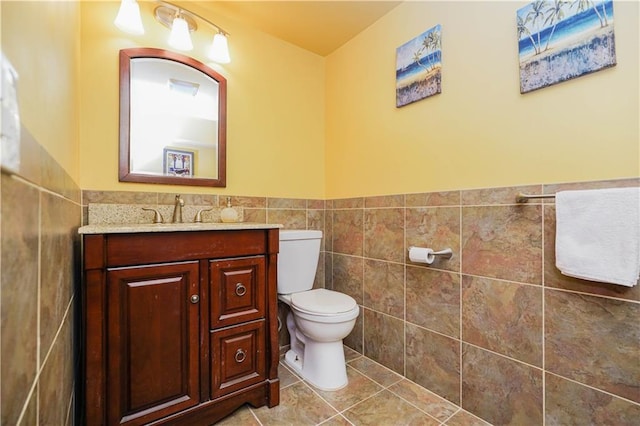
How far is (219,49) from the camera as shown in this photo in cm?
180

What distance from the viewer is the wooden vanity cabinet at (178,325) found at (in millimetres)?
1086

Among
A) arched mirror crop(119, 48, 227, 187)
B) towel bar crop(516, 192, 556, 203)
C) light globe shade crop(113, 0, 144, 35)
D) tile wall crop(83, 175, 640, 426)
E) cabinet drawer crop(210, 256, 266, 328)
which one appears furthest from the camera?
arched mirror crop(119, 48, 227, 187)

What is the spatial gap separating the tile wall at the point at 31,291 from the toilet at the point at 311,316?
41.6 inches

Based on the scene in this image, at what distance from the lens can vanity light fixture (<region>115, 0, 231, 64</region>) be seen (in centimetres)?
149

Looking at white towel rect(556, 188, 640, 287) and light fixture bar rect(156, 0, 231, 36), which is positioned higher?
light fixture bar rect(156, 0, 231, 36)

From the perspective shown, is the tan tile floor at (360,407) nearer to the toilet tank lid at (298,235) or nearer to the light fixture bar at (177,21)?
the toilet tank lid at (298,235)

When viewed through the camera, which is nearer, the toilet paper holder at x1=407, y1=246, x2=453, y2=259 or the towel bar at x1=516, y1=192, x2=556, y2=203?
the towel bar at x1=516, y1=192, x2=556, y2=203

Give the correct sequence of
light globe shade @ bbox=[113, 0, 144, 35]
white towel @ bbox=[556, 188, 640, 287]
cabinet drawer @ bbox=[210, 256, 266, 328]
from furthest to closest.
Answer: light globe shade @ bbox=[113, 0, 144, 35] → cabinet drawer @ bbox=[210, 256, 266, 328] → white towel @ bbox=[556, 188, 640, 287]

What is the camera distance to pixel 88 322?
1.06 metres

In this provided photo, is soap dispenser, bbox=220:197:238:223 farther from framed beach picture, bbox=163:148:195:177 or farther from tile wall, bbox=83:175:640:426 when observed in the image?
framed beach picture, bbox=163:148:195:177

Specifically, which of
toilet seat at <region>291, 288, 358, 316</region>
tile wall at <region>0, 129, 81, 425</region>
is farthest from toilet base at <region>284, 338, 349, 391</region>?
tile wall at <region>0, 129, 81, 425</region>

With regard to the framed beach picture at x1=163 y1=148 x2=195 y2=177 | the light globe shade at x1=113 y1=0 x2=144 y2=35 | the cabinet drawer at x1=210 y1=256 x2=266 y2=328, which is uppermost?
the light globe shade at x1=113 y1=0 x2=144 y2=35

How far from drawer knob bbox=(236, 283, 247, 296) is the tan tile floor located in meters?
0.59

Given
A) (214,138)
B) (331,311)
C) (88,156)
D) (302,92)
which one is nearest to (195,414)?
(331,311)
